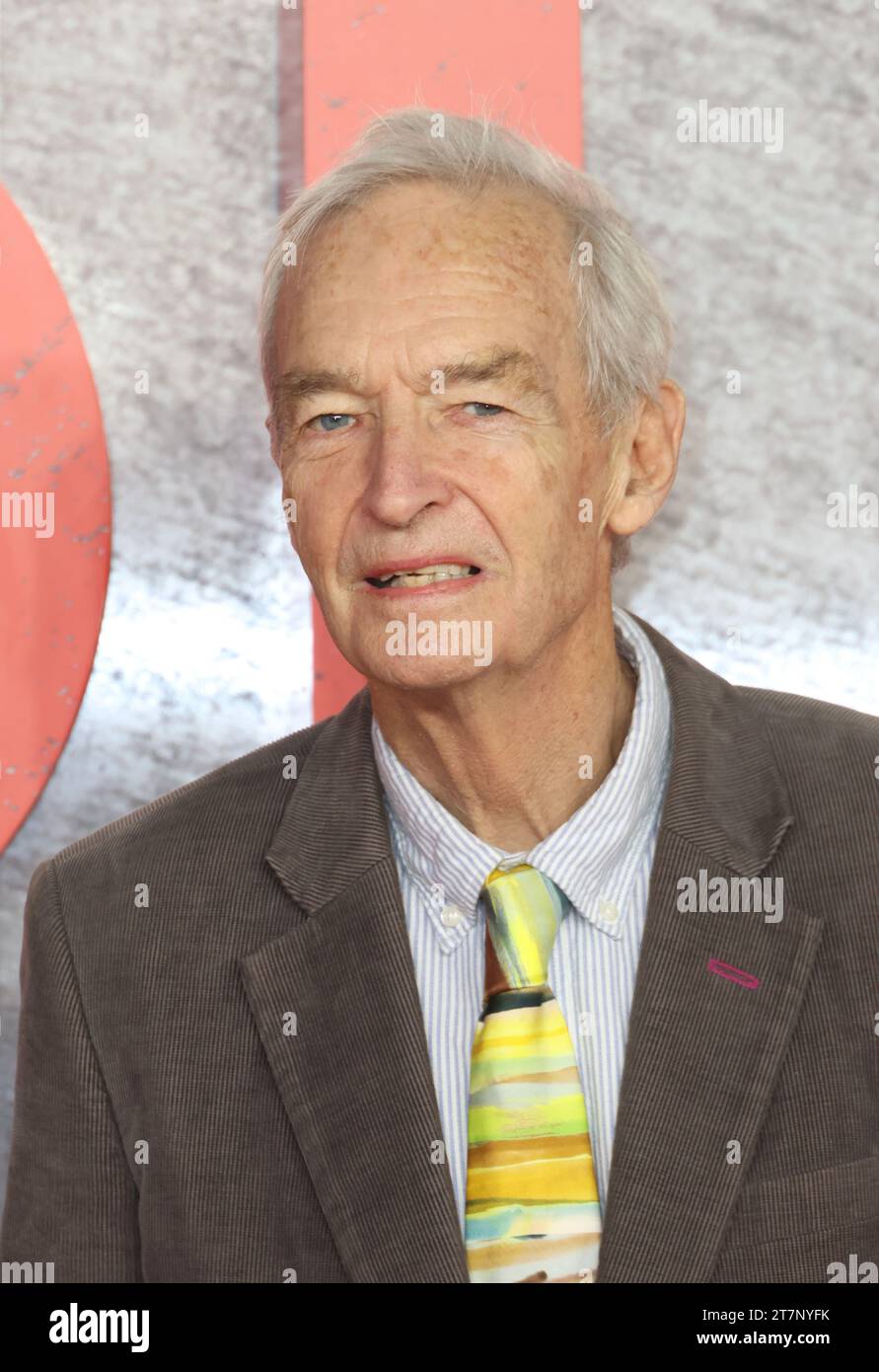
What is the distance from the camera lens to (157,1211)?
1.57 m

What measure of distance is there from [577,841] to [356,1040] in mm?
280

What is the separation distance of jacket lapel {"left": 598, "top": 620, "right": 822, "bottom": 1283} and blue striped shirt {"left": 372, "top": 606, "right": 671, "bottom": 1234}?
51mm

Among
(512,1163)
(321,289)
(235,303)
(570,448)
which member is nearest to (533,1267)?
(512,1163)

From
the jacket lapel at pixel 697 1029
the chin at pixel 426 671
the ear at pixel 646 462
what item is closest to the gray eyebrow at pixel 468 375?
the ear at pixel 646 462

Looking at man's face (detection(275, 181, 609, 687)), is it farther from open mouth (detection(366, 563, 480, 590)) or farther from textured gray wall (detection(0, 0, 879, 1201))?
textured gray wall (detection(0, 0, 879, 1201))

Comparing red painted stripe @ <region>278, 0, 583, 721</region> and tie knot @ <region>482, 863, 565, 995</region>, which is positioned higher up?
red painted stripe @ <region>278, 0, 583, 721</region>

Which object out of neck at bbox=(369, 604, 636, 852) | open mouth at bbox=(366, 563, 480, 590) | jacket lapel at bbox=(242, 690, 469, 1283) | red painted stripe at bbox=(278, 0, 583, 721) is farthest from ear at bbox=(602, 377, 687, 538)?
red painted stripe at bbox=(278, 0, 583, 721)

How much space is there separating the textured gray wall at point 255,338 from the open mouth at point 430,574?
2.02ft

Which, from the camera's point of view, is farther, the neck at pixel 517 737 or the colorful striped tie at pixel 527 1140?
the neck at pixel 517 737

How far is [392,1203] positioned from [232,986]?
0.90ft

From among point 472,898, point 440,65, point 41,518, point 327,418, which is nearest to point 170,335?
point 41,518

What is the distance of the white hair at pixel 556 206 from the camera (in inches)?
64.1

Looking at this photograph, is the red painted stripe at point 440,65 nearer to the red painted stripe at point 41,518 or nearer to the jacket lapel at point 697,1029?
the red painted stripe at point 41,518

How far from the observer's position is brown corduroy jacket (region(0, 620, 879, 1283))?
1.44m
